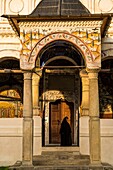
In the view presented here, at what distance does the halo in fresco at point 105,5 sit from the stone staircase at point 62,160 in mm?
5454

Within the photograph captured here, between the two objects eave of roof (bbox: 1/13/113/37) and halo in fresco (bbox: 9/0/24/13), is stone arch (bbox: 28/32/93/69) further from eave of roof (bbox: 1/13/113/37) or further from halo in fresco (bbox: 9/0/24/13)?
halo in fresco (bbox: 9/0/24/13)

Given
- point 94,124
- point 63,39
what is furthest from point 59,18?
point 94,124

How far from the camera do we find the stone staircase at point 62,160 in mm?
11938

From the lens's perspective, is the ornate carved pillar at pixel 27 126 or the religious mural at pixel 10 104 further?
the religious mural at pixel 10 104

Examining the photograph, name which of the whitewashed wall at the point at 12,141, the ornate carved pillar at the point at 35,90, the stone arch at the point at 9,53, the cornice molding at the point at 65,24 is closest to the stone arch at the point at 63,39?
the cornice molding at the point at 65,24

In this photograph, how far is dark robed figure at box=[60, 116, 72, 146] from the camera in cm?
1556

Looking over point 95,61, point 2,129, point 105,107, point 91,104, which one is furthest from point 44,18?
point 105,107

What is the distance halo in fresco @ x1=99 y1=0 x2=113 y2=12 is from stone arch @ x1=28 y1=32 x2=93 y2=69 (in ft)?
12.5

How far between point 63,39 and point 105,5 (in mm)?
4075

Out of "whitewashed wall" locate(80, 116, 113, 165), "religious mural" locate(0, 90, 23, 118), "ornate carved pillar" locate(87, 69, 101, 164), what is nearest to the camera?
"ornate carved pillar" locate(87, 69, 101, 164)

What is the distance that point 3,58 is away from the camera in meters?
15.1

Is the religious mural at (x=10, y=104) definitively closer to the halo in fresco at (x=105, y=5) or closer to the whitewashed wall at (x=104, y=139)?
the whitewashed wall at (x=104, y=139)

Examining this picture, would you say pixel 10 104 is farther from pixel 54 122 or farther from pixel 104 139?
pixel 104 139

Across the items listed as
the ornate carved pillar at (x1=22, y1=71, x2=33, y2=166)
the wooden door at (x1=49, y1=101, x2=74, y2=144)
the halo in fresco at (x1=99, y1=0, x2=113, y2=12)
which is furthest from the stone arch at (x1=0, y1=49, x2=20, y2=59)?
the halo in fresco at (x1=99, y1=0, x2=113, y2=12)
